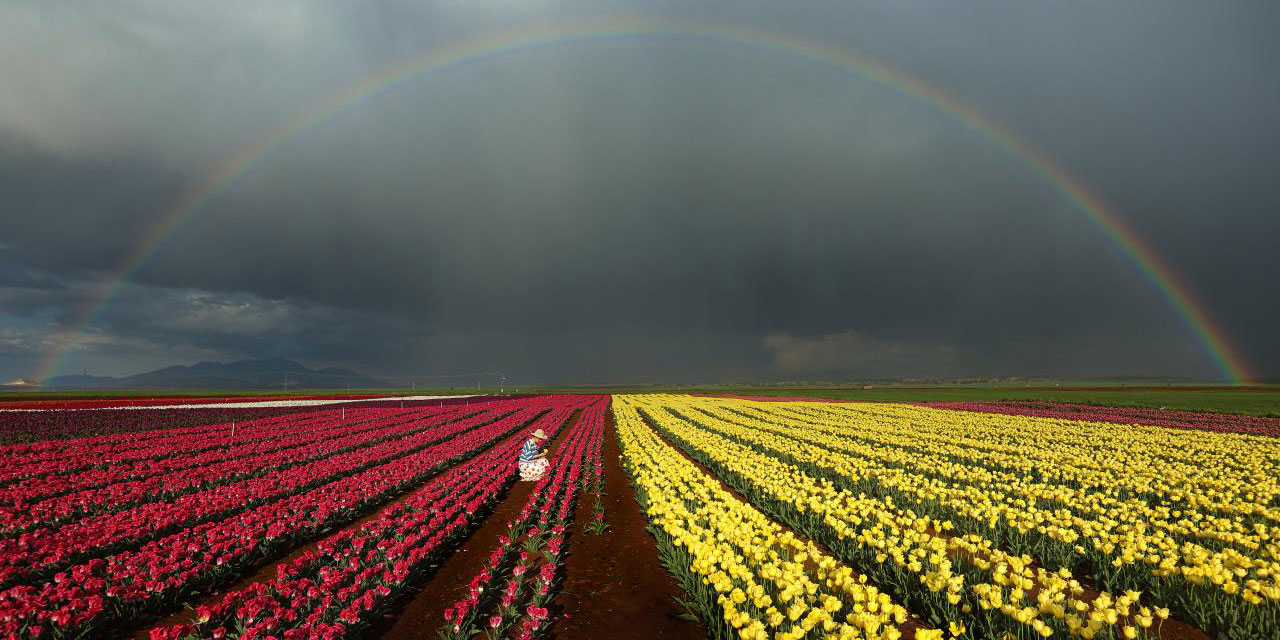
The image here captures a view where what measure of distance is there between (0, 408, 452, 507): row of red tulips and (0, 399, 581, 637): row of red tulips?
537cm

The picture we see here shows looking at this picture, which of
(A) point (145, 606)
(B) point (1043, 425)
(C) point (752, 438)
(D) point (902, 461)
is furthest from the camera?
(B) point (1043, 425)

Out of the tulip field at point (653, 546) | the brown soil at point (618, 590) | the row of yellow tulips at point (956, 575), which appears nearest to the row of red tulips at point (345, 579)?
the tulip field at point (653, 546)

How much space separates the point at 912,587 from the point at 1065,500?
4755 millimetres

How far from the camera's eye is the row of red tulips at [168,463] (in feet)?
38.2

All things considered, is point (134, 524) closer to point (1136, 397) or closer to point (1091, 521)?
point (1091, 521)

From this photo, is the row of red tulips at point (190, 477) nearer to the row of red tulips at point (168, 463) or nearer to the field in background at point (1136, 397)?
the row of red tulips at point (168, 463)

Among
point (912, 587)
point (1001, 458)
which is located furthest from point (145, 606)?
point (1001, 458)

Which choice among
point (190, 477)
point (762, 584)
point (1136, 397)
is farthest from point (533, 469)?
point (1136, 397)

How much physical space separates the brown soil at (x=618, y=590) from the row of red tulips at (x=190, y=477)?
10087 mm

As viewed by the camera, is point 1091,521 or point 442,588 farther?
point 1091,521

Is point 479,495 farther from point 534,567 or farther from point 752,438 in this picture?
point 752,438

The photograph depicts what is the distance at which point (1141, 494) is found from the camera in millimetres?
10930

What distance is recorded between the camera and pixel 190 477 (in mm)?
13680

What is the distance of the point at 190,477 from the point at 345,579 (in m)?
10.6
